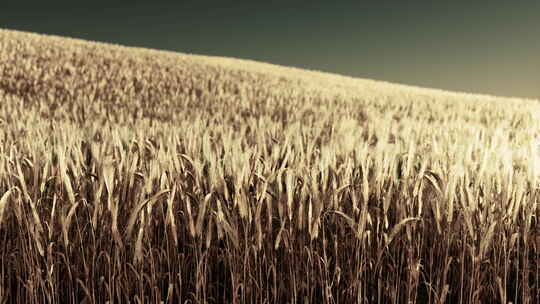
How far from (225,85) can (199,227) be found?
35.0 ft

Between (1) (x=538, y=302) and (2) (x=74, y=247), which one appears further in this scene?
(1) (x=538, y=302)

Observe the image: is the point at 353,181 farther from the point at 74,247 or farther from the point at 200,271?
the point at 74,247

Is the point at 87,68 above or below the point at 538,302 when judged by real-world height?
above

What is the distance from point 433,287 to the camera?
2.00 m

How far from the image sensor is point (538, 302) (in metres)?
2.02

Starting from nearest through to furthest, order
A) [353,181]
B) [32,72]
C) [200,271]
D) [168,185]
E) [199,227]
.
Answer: [199,227], [200,271], [168,185], [353,181], [32,72]

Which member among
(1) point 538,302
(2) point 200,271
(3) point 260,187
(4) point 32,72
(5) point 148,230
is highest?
(4) point 32,72

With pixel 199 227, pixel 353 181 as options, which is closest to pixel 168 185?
pixel 199 227

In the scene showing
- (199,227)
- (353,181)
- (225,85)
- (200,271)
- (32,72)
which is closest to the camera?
(199,227)

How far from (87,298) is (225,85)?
10532 mm

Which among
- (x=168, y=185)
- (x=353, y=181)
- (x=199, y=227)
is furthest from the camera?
(x=353, y=181)

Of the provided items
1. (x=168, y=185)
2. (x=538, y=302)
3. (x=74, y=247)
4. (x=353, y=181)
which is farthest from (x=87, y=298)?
(x=538, y=302)

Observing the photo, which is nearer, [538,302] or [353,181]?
[538,302]

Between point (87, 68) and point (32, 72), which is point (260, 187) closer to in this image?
point (32, 72)
